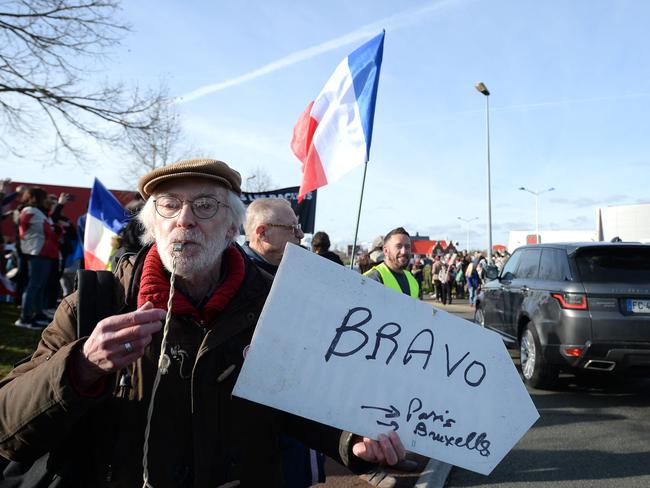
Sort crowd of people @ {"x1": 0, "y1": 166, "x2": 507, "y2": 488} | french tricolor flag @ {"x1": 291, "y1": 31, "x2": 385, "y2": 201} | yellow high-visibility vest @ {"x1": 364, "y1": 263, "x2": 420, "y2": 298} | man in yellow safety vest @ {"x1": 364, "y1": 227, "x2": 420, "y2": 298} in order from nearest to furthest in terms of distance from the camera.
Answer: crowd of people @ {"x1": 0, "y1": 166, "x2": 507, "y2": 488}, yellow high-visibility vest @ {"x1": 364, "y1": 263, "x2": 420, "y2": 298}, man in yellow safety vest @ {"x1": 364, "y1": 227, "x2": 420, "y2": 298}, french tricolor flag @ {"x1": 291, "y1": 31, "x2": 385, "y2": 201}

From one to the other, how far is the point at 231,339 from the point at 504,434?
36.0 inches

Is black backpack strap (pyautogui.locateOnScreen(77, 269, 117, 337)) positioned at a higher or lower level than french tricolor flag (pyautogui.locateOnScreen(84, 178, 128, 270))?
lower

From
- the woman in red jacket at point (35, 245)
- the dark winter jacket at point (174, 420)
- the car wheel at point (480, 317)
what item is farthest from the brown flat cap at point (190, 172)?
the car wheel at point (480, 317)

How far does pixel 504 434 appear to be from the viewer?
5.42ft

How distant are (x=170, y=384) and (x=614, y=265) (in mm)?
5899

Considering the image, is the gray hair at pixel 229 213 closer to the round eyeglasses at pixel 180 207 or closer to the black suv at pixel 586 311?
the round eyeglasses at pixel 180 207

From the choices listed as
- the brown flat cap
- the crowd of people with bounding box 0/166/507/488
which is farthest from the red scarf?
the brown flat cap

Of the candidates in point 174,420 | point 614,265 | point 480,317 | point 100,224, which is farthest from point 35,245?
point 614,265

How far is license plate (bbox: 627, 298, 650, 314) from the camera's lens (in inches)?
230

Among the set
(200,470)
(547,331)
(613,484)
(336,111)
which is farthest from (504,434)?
(547,331)

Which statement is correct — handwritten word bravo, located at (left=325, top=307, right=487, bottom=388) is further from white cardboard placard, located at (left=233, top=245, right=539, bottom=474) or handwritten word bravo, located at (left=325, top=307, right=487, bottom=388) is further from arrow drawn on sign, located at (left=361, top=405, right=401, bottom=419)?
arrow drawn on sign, located at (left=361, top=405, right=401, bottom=419)

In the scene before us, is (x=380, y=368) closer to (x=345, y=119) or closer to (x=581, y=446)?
(x=581, y=446)

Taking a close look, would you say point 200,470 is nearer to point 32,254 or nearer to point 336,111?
point 336,111

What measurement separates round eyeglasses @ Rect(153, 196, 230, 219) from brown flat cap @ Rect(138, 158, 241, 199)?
0.22 feet
